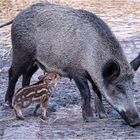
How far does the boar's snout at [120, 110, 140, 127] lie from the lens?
7840 mm

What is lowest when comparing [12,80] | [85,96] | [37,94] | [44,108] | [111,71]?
[12,80]

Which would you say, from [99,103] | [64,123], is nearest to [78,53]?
[99,103]

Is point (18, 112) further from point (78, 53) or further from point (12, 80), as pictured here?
point (78, 53)

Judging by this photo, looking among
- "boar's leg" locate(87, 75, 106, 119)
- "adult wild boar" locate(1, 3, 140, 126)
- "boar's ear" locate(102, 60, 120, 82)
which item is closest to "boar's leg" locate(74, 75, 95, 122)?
"adult wild boar" locate(1, 3, 140, 126)

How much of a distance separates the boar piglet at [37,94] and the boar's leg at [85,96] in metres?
0.28

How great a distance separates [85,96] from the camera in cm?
821

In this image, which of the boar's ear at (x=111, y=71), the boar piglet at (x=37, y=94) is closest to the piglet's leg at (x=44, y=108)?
the boar piglet at (x=37, y=94)

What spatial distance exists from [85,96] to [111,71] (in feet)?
1.56

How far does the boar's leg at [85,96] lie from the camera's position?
8172 millimetres

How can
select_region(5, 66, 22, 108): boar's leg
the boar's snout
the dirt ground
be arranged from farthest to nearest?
1. select_region(5, 66, 22, 108): boar's leg
2. the boar's snout
3. the dirt ground

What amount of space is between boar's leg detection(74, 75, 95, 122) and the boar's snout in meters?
0.50

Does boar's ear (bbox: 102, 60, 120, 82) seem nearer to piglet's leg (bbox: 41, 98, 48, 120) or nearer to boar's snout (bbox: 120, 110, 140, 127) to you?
boar's snout (bbox: 120, 110, 140, 127)

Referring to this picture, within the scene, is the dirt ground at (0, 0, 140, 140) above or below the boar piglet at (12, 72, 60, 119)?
below

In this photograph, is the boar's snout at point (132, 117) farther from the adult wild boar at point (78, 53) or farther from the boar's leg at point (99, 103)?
the boar's leg at point (99, 103)
